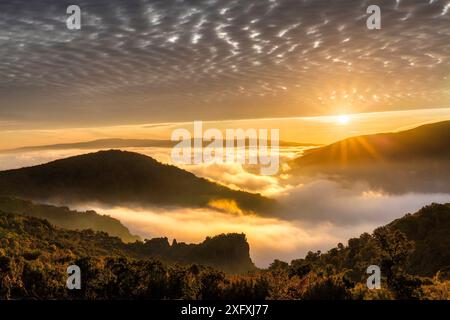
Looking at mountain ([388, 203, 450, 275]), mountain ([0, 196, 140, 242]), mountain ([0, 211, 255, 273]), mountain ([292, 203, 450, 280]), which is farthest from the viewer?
mountain ([0, 196, 140, 242])

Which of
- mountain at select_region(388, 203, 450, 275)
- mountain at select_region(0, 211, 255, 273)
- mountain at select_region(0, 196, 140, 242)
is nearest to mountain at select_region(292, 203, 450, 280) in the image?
mountain at select_region(388, 203, 450, 275)

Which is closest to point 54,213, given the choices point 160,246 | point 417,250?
point 160,246

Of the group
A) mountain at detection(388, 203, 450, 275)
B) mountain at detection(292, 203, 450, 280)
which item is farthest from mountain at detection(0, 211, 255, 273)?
mountain at detection(388, 203, 450, 275)

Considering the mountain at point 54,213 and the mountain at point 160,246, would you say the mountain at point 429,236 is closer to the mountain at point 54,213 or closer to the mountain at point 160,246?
the mountain at point 160,246

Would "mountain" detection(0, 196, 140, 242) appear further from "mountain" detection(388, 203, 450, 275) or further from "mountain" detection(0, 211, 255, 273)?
"mountain" detection(388, 203, 450, 275)

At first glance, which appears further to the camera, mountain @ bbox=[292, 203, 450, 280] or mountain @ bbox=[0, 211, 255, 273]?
mountain @ bbox=[0, 211, 255, 273]

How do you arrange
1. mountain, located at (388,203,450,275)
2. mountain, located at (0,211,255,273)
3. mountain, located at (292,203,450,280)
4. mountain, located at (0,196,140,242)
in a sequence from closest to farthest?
mountain, located at (292,203,450,280) < mountain, located at (388,203,450,275) < mountain, located at (0,211,255,273) < mountain, located at (0,196,140,242)

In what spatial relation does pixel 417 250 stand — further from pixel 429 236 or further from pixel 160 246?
pixel 160 246

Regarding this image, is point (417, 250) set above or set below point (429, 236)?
below

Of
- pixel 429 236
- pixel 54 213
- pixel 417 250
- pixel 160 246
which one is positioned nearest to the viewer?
pixel 417 250

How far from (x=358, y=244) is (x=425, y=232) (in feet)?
40.8

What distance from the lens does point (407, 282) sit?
1574 centimetres
